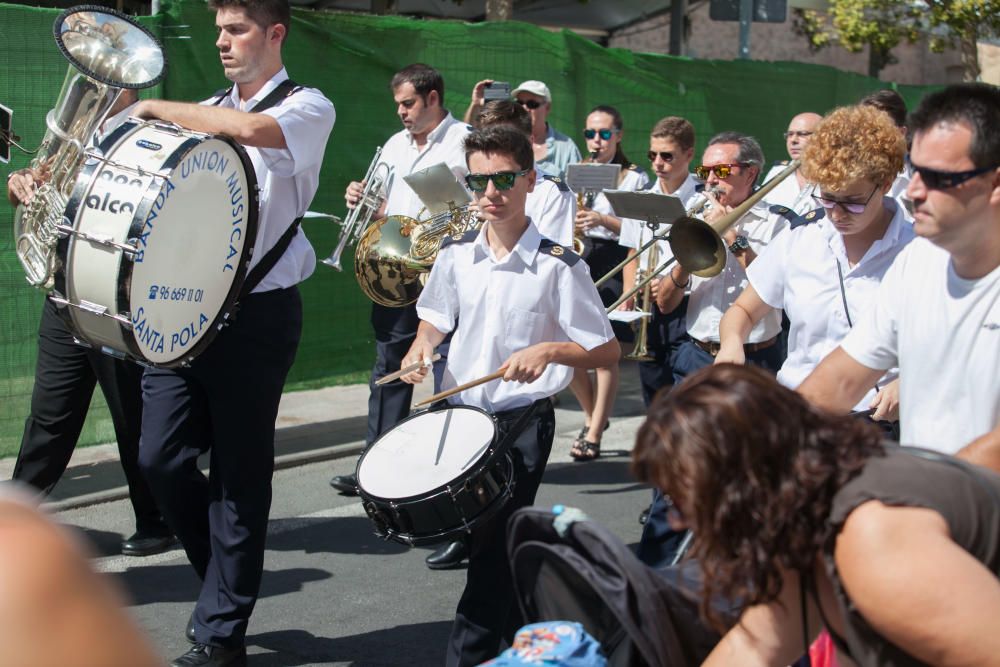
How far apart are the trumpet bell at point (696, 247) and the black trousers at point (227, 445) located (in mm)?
1692

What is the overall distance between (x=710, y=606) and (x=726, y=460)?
37cm

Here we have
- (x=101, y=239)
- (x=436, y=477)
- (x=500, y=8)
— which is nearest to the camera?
(x=436, y=477)

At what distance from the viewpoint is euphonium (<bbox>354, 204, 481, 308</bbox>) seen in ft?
20.0

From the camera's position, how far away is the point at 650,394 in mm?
6004

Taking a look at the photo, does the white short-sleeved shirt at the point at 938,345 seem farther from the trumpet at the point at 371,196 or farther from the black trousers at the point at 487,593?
the trumpet at the point at 371,196

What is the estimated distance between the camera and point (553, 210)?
599 centimetres

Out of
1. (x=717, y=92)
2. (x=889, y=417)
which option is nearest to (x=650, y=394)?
(x=889, y=417)

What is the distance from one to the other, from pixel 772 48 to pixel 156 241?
21.5m

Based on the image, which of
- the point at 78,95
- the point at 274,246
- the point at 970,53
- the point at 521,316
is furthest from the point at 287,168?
the point at 970,53

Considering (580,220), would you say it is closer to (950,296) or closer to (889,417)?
(889,417)

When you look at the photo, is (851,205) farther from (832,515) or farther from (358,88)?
(358,88)

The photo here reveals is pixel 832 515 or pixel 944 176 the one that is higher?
pixel 944 176

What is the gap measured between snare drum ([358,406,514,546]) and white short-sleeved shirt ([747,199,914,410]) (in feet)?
3.40

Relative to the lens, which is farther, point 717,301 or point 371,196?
point 371,196
